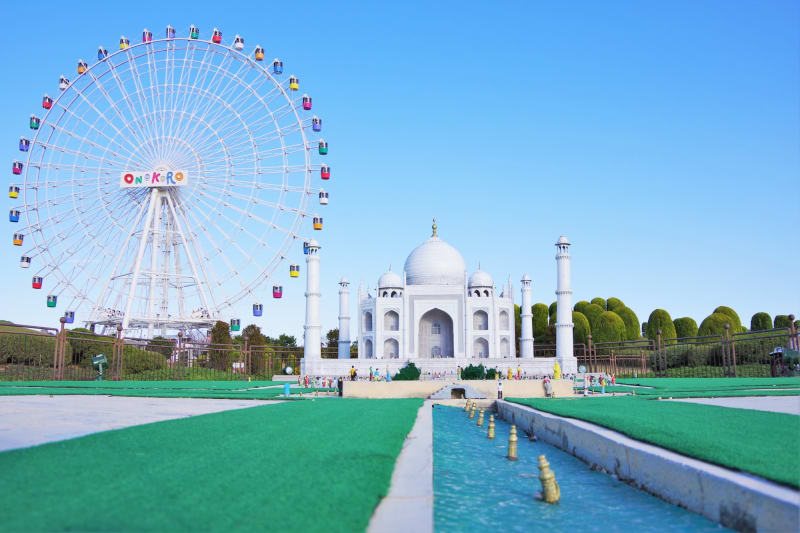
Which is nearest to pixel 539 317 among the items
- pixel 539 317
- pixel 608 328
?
pixel 539 317

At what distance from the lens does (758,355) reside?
34.1 metres

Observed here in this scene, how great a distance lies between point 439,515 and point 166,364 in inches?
1126

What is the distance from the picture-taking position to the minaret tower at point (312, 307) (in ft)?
146

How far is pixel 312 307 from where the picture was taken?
45500 mm

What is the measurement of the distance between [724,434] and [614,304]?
57.3 m

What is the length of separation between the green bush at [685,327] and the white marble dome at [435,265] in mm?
19187

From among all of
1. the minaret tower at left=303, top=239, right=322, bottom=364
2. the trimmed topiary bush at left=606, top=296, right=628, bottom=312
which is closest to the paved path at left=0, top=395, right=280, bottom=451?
the minaret tower at left=303, top=239, right=322, bottom=364

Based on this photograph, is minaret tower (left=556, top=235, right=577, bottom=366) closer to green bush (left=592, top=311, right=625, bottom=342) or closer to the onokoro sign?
green bush (left=592, top=311, right=625, bottom=342)

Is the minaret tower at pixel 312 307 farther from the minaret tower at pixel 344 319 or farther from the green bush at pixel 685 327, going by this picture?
the green bush at pixel 685 327

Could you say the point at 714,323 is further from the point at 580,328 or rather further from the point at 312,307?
the point at 312,307

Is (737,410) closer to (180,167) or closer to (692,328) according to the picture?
(180,167)

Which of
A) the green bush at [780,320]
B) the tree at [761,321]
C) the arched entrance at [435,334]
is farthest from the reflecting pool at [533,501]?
the tree at [761,321]

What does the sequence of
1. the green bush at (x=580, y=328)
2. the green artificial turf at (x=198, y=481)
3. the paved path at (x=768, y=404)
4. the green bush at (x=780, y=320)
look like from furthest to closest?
the green bush at (x=580, y=328) < the green bush at (x=780, y=320) < the paved path at (x=768, y=404) < the green artificial turf at (x=198, y=481)

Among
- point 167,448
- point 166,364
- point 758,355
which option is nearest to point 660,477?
point 167,448
